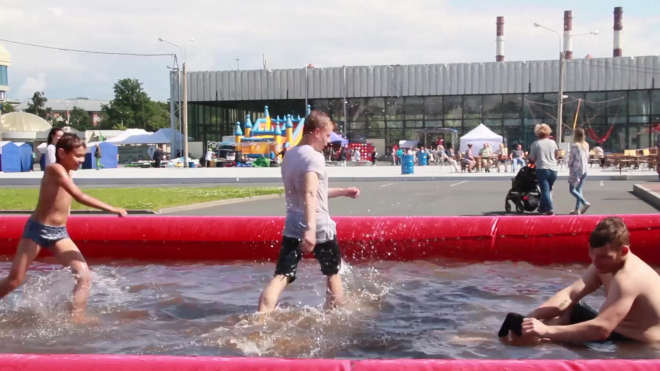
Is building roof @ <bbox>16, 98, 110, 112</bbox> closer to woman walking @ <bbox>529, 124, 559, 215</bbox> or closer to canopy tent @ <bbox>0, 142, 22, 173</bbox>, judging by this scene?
canopy tent @ <bbox>0, 142, 22, 173</bbox>

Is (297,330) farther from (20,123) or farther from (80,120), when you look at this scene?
(80,120)

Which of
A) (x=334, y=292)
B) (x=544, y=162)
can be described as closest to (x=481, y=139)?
(x=544, y=162)

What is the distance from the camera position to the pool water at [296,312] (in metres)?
5.55

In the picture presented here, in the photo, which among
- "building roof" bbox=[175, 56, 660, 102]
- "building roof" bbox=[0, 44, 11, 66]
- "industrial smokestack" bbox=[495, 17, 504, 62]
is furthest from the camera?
"building roof" bbox=[0, 44, 11, 66]

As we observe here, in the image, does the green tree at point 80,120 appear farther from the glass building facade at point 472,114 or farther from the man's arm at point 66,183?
the man's arm at point 66,183

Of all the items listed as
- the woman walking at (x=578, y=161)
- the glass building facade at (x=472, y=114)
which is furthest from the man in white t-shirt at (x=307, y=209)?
the glass building facade at (x=472, y=114)

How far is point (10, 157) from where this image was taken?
42.2m

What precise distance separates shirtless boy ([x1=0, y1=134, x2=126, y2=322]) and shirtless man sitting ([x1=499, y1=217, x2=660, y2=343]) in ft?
11.6

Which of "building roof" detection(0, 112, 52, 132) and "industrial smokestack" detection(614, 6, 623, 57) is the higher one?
"industrial smokestack" detection(614, 6, 623, 57)

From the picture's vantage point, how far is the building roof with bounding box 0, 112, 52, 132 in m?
83.3

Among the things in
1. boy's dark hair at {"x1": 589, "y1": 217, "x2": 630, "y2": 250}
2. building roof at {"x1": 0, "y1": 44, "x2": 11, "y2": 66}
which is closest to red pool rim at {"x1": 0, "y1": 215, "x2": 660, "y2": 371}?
boy's dark hair at {"x1": 589, "y1": 217, "x2": 630, "y2": 250}

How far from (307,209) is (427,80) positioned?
50.4 m

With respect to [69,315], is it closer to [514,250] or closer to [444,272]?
[444,272]

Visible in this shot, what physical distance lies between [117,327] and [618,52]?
183 ft
